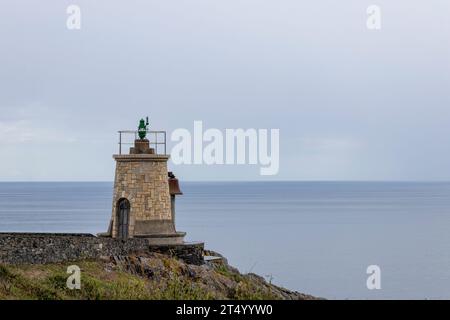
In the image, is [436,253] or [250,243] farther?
[250,243]

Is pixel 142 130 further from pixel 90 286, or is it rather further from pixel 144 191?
pixel 90 286

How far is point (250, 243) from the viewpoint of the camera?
281ft

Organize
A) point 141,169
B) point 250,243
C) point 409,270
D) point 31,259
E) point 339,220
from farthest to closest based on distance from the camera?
point 339,220
point 250,243
point 409,270
point 141,169
point 31,259

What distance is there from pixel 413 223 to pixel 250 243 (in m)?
42.5

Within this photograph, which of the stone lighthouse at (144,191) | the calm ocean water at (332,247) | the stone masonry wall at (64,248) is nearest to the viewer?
the stone masonry wall at (64,248)

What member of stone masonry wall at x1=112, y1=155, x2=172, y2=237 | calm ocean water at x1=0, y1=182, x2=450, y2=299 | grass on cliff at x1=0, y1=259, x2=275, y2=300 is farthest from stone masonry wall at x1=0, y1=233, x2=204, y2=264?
calm ocean water at x1=0, y1=182, x2=450, y2=299

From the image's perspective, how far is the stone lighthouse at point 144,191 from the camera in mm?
27891

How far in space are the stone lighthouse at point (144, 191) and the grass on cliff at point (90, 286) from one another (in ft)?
15.6

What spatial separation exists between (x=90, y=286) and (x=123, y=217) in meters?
8.60

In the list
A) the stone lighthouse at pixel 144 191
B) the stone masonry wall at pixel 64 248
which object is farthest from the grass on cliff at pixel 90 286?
the stone lighthouse at pixel 144 191

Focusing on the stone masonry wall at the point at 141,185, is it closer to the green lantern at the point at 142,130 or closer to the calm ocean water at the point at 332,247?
the green lantern at the point at 142,130
